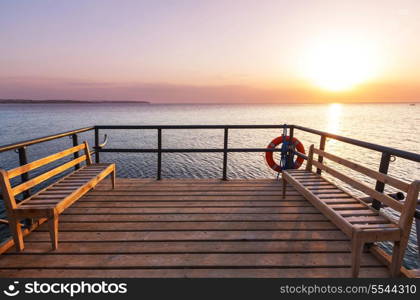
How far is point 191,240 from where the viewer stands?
8.28 ft

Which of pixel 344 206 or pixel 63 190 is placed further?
pixel 63 190

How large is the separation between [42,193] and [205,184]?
244cm

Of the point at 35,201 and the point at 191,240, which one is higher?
the point at 35,201

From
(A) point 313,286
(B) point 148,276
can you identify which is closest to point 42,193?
(B) point 148,276

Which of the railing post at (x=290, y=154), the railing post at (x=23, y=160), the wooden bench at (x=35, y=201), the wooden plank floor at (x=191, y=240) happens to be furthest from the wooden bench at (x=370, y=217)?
the railing post at (x=23, y=160)

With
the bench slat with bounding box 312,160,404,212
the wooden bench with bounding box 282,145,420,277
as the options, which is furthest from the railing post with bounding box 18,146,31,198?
the bench slat with bounding box 312,160,404,212

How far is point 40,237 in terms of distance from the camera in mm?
2580

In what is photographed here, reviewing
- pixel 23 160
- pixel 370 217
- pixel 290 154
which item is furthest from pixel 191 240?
pixel 290 154

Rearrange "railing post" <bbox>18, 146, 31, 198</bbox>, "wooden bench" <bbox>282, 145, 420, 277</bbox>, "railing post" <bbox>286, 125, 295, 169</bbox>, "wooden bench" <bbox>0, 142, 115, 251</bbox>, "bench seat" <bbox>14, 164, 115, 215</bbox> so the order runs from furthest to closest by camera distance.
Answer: "railing post" <bbox>286, 125, 295, 169</bbox>, "railing post" <bbox>18, 146, 31, 198</bbox>, "bench seat" <bbox>14, 164, 115, 215</bbox>, "wooden bench" <bbox>0, 142, 115, 251</bbox>, "wooden bench" <bbox>282, 145, 420, 277</bbox>

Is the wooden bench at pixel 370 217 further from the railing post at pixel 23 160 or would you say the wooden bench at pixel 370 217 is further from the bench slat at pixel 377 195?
the railing post at pixel 23 160

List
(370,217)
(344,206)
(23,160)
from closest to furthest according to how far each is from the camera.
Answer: (370,217), (344,206), (23,160)

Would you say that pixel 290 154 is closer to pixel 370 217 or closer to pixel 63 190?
pixel 370 217

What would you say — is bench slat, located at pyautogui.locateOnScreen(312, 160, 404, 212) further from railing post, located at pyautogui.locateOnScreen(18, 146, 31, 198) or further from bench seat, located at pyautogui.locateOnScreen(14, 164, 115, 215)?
railing post, located at pyautogui.locateOnScreen(18, 146, 31, 198)

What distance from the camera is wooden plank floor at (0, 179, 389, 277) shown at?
81.7 inches
